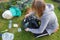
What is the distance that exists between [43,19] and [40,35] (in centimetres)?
41

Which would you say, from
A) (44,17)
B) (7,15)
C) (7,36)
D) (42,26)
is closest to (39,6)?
(44,17)

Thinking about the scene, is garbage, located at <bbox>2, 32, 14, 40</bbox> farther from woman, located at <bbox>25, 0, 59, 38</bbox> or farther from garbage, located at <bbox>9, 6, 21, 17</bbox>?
garbage, located at <bbox>9, 6, 21, 17</bbox>

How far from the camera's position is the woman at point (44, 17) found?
3.31 metres

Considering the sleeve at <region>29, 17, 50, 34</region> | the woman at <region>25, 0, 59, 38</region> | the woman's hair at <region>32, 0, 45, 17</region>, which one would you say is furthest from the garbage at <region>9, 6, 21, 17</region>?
the woman's hair at <region>32, 0, 45, 17</region>

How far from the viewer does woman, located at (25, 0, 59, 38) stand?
3.31 meters

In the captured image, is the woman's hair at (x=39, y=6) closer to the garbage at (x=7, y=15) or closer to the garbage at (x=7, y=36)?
the garbage at (x=7, y=36)

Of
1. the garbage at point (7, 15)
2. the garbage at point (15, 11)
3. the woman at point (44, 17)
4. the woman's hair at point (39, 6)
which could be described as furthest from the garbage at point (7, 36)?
the woman's hair at point (39, 6)

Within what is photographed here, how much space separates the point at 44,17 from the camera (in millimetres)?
3359

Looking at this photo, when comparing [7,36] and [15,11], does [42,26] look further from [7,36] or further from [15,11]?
[15,11]

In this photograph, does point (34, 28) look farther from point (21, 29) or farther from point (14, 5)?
point (14, 5)

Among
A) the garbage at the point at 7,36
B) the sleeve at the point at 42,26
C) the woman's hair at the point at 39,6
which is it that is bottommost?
the garbage at the point at 7,36

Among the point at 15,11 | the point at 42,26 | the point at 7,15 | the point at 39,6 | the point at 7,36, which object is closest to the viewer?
the point at 39,6

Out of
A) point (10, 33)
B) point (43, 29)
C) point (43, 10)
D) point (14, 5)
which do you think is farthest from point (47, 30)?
point (14, 5)

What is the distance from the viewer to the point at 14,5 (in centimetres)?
423
